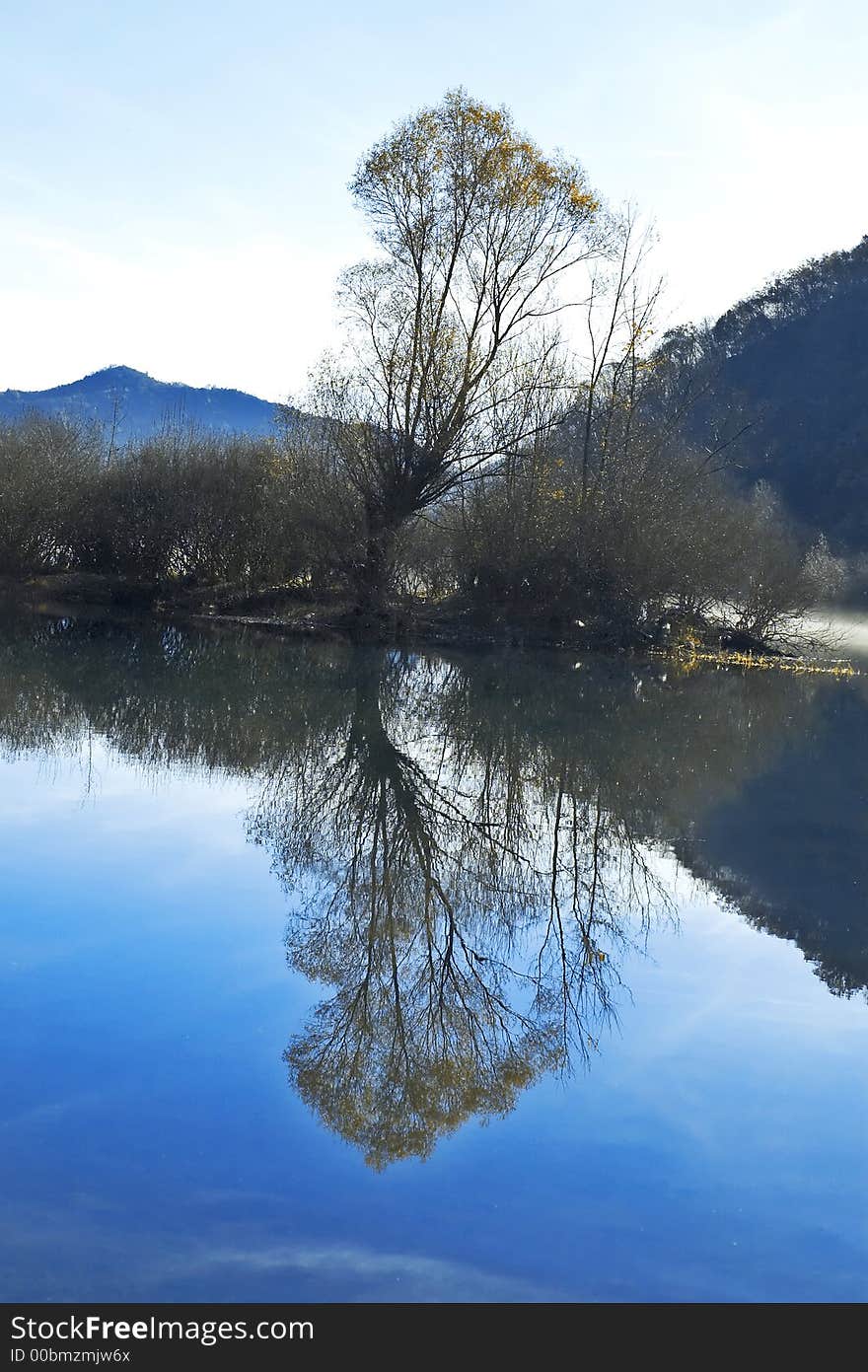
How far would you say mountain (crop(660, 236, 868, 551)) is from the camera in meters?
55.5

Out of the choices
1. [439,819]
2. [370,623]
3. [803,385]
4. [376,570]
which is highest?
[803,385]

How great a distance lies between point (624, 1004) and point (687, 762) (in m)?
6.78

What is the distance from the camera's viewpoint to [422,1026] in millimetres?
5312

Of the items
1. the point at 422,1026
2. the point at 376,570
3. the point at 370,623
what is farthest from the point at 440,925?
the point at 376,570

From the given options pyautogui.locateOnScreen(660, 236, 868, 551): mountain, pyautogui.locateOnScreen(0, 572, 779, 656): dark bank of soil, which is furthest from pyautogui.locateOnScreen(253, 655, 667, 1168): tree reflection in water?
pyautogui.locateOnScreen(660, 236, 868, 551): mountain

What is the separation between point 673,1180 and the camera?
165 inches

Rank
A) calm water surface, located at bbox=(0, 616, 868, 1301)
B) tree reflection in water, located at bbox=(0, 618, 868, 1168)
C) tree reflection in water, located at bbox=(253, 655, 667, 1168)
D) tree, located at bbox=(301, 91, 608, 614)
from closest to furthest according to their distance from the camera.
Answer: calm water surface, located at bbox=(0, 616, 868, 1301)
tree reflection in water, located at bbox=(253, 655, 667, 1168)
tree reflection in water, located at bbox=(0, 618, 868, 1168)
tree, located at bbox=(301, 91, 608, 614)

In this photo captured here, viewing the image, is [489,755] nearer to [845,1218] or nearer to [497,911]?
[497,911]

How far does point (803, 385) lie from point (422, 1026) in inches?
2372

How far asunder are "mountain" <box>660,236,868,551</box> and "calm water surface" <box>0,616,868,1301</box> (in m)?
43.4

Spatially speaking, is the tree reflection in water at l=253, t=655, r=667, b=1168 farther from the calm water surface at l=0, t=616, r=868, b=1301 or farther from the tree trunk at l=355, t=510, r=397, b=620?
the tree trunk at l=355, t=510, r=397, b=620

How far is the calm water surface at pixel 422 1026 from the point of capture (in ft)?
12.1

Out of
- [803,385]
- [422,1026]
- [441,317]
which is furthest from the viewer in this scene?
[803,385]

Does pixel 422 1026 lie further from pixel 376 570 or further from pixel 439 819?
pixel 376 570
